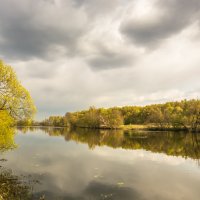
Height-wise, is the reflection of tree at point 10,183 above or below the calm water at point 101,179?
above

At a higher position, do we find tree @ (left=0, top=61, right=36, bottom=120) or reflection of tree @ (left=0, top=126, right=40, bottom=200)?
tree @ (left=0, top=61, right=36, bottom=120)

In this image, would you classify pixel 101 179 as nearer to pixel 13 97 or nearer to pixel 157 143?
pixel 13 97

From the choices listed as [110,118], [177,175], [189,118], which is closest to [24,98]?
[177,175]

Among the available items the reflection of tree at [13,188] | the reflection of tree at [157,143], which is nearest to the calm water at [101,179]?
the reflection of tree at [13,188]

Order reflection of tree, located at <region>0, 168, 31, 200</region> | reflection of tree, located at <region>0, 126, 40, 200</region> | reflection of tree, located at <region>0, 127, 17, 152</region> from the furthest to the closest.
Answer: reflection of tree, located at <region>0, 127, 17, 152</region>
reflection of tree, located at <region>0, 126, 40, 200</region>
reflection of tree, located at <region>0, 168, 31, 200</region>

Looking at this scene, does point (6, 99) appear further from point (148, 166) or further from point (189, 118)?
point (189, 118)

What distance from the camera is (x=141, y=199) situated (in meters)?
21.7

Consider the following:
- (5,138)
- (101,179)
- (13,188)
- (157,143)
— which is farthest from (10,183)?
(157,143)

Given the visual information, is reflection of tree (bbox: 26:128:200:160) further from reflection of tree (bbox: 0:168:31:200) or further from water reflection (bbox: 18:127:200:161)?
reflection of tree (bbox: 0:168:31:200)

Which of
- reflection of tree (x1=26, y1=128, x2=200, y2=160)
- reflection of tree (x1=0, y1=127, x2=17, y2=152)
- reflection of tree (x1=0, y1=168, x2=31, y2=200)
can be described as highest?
reflection of tree (x1=0, y1=127, x2=17, y2=152)

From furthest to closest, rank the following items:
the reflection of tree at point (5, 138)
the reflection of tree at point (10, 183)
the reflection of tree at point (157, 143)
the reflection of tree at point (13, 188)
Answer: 1. the reflection of tree at point (157, 143)
2. the reflection of tree at point (5, 138)
3. the reflection of tree at point (10, 183)
4. the reflection of tree at point (13, 188)

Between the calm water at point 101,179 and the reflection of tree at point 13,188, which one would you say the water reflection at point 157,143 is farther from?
the reflection of tree at point 13,188

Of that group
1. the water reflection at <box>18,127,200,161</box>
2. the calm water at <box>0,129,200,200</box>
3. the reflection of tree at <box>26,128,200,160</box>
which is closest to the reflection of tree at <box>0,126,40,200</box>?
the calm water at <box>0,129,200,200</box>

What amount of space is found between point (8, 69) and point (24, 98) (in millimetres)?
4329
